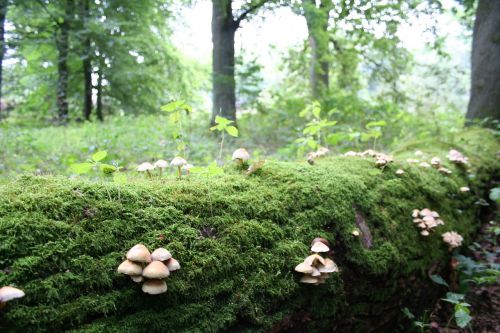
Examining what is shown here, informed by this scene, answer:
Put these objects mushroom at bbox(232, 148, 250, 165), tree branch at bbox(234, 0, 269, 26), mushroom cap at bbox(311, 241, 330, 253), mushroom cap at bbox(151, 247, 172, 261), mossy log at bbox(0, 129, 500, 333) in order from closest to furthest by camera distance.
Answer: mossy log at bbox(0, 129, 500, 333), mushroom cap at bbox(151, 247, 172, 261), mushroom cap at bbox(311, 241, 330, 253), mushroom at bbox(232, 148, 250, 165), tree branch at bbox(234, 0, 269, 26)

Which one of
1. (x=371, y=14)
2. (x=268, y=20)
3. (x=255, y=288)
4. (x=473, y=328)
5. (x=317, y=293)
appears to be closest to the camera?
(x=255, y=288)

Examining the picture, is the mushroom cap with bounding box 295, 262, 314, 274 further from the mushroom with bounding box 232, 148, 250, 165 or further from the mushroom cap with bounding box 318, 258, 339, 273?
the mushroom with bounding box 232, 148, 250, 165

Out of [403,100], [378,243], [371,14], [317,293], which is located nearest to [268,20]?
[371,14]

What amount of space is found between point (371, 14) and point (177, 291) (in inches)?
332

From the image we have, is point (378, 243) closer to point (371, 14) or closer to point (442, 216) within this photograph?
point (442, 216)

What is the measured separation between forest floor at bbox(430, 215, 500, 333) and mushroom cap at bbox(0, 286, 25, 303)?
3452 mm

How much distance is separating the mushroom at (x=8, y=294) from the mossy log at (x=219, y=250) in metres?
0.08

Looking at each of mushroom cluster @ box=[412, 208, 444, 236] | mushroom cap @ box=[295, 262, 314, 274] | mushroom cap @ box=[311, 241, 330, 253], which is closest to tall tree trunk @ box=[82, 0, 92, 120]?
mushroom cluster @ box=[412, 208, 444, 236]

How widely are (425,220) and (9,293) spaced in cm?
346

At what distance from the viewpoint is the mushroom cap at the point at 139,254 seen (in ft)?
5.81

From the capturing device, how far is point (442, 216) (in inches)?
166

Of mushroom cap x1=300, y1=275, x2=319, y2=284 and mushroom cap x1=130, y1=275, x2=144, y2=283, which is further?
mushroom cap x1=300, y1=275, x2=319, y2=284

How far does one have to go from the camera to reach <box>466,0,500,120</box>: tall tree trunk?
8008 mm

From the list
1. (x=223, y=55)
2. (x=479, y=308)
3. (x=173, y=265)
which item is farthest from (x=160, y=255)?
(x=223, y=55)
